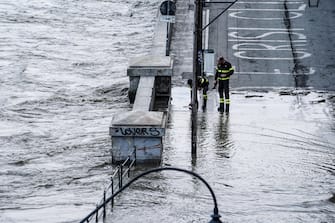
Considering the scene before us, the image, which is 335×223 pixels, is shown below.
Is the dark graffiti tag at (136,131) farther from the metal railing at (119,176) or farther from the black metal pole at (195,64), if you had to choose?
the black metal pole at (195,64)

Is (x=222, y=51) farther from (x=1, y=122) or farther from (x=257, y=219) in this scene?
(x=257, y=219)

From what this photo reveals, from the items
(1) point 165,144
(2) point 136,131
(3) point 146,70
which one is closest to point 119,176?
(2) point 136,131

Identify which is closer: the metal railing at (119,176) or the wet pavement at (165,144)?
the metal railing at (119,176)

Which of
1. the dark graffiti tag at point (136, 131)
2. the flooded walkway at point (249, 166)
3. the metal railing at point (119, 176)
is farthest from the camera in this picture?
the dark graffiti tag at point (136, 131)

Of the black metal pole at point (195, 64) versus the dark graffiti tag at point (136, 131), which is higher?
the black metal pole at point (195, 64)

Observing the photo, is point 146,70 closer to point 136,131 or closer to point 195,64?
point 195,64

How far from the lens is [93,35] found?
Result: 34.2 metres

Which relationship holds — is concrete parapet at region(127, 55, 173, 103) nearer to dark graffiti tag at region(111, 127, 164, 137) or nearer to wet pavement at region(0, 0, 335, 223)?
wet pavement at region(0, 0, 335, 223)

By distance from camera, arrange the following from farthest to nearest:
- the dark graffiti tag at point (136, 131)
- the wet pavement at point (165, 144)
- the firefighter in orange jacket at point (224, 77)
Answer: the firefighter in orange jacket at point (224, 77) < the dark graffiti tag at point (136, 131) < the wet pavement at point (165, 144)

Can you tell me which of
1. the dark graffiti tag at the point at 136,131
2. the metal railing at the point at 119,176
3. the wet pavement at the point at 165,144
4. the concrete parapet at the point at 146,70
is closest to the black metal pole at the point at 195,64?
the wet pavement at the point at 165,144

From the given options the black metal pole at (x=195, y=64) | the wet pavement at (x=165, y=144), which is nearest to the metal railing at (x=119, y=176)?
the wet pavement at (x=165, y=144)

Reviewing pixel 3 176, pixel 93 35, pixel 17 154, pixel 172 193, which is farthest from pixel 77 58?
pixel 172 193

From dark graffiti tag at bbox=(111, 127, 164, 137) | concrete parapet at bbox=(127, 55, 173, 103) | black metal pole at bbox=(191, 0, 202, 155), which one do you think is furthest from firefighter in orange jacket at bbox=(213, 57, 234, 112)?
dark graffiti tag at bbox=(111, 127, 164, 137)

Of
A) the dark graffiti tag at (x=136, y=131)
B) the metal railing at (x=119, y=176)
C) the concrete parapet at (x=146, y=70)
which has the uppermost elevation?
the concrete parapet at (x=146, y=70)
